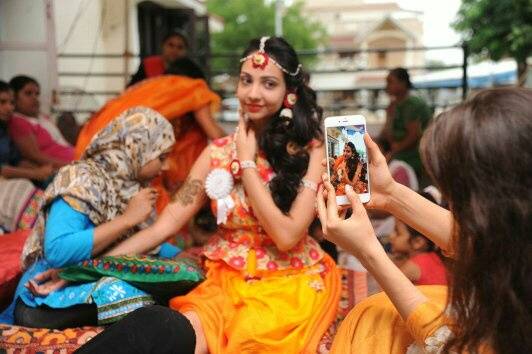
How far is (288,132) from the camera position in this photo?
7.75 ft

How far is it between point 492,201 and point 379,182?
65cm

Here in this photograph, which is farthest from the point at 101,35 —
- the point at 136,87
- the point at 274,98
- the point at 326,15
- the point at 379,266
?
the point at 326,15

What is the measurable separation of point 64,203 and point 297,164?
81 centimetres

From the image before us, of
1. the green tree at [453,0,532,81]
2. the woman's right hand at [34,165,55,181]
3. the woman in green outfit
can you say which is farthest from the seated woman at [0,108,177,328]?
the green tree at [453,0,532,81]

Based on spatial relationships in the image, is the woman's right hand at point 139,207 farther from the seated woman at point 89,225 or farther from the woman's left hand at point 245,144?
the woman's left hand at point 245,144

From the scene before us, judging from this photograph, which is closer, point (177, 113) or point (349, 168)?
point (349, 168)

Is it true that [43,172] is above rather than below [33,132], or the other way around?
below

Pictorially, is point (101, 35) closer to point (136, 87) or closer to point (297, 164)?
point (136, 87)

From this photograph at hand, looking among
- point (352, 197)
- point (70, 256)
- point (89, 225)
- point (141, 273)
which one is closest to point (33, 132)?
point (89, 225)

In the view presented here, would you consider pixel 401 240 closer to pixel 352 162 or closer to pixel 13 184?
pixel 352 162

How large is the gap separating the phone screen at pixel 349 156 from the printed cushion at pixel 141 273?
29.8 inches

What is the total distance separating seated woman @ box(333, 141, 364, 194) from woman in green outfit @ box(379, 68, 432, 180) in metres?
3.71

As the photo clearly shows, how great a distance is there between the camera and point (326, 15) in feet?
156

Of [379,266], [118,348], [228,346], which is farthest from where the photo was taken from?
[228,346]
